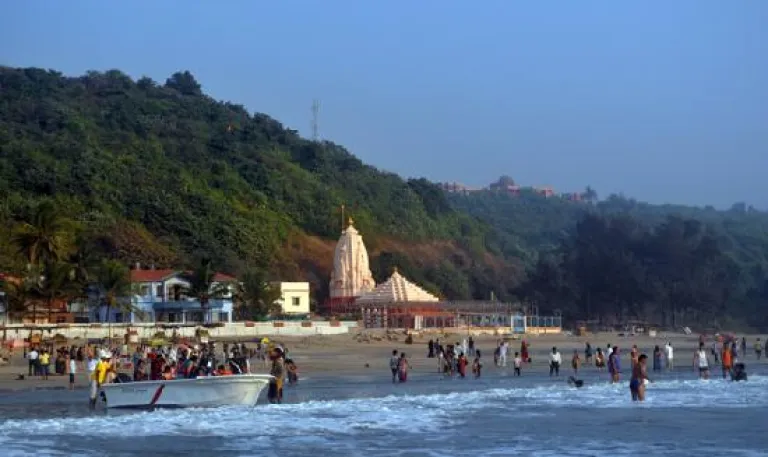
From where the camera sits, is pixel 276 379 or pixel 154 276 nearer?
pixel 276 379

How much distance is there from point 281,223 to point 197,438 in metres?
82.3

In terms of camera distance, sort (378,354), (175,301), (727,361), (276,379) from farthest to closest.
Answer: (175,301) → (378,354) → (727,361) → (276,379)

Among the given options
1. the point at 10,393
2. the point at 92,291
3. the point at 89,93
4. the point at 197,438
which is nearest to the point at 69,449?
the point at 197,438

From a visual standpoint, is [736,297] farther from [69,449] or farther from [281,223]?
[69,449]

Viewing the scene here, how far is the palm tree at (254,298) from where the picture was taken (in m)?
72.9

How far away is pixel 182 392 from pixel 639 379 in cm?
1160

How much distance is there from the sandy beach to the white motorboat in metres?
10.5

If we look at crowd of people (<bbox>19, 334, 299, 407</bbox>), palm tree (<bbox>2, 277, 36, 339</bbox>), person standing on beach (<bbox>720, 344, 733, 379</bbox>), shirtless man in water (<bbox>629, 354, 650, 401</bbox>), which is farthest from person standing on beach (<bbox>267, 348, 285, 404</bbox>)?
palm tree (<bbox>2, 277, 36, 339</bbox>)

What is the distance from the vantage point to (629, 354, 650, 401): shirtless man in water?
3081 centimetres

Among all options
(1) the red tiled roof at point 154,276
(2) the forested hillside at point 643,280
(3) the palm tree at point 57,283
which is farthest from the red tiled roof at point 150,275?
(2) the forested hillside at point 643,280

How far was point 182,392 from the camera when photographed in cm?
2888

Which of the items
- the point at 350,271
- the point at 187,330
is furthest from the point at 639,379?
the point at 350,271

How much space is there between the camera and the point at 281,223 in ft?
349

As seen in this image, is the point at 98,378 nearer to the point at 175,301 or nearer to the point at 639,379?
the point at 639,379
